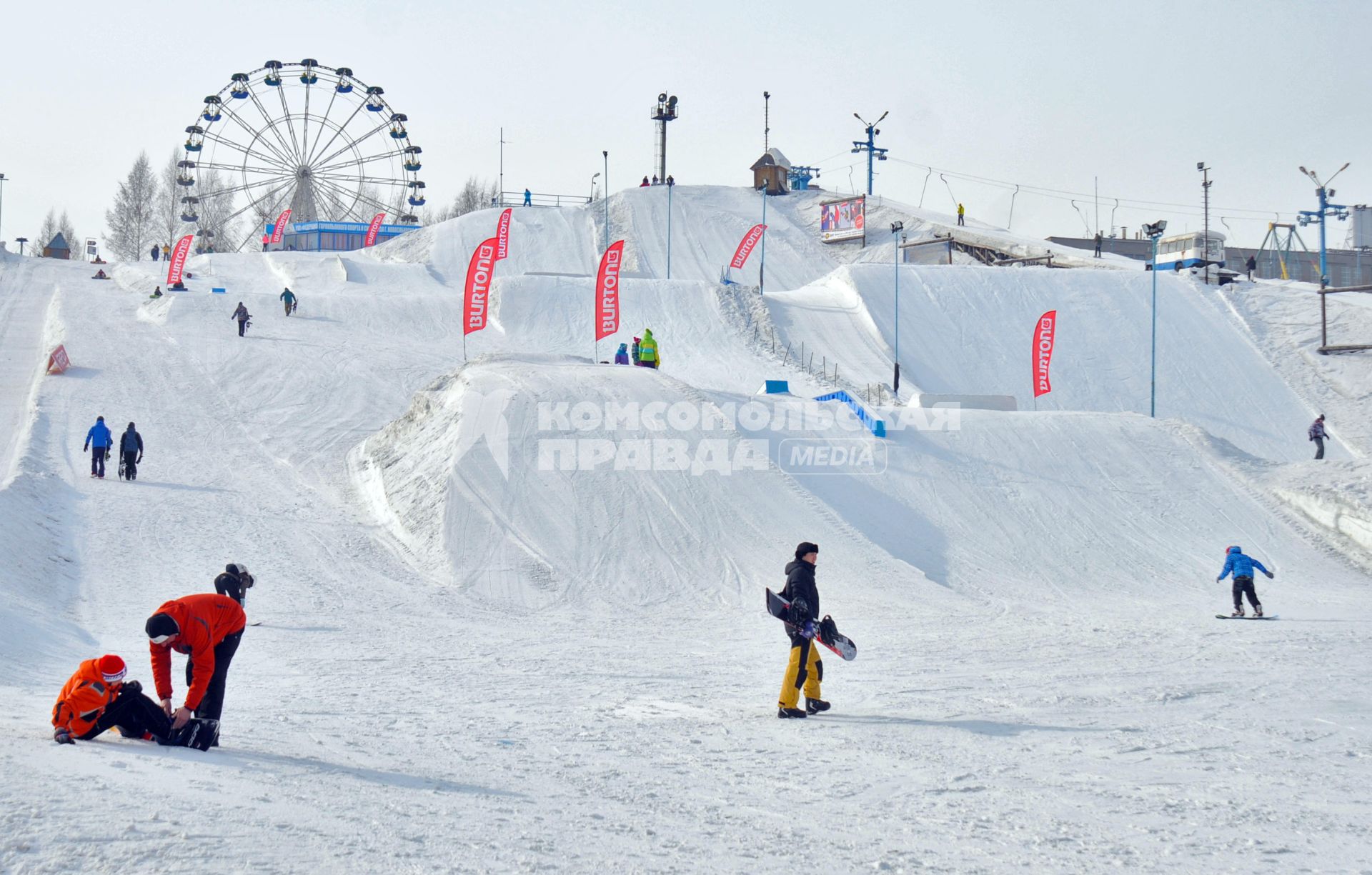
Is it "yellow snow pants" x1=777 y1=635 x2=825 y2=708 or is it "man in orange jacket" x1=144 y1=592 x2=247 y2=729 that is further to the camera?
"yellow snow pants" x1=777 y1=635 x2=825 y2=708

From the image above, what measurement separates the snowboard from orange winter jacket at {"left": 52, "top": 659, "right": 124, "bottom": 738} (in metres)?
4.04

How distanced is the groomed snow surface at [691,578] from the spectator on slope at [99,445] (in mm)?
827

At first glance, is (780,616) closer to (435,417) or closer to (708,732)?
(708,732)

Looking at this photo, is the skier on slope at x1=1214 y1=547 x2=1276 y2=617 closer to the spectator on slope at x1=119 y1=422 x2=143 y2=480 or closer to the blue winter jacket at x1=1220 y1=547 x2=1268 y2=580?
the blue winter jacket at x1=1220 y1=547 x2=1268 y2=580

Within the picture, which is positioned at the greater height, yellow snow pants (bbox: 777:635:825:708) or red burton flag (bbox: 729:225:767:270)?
red burton flag (bbox: 729:225:767:270)

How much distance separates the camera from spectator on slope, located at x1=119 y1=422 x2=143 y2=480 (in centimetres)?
1856

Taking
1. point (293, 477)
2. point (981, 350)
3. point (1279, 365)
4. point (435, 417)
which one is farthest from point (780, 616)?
point (1279, 365)

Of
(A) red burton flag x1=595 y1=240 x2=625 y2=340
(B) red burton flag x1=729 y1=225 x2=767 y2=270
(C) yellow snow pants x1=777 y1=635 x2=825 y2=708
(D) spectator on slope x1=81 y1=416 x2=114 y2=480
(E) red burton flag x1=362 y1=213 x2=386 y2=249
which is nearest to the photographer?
(C) yellow snow pants x1=777 y1=635 x2=825 y2=708

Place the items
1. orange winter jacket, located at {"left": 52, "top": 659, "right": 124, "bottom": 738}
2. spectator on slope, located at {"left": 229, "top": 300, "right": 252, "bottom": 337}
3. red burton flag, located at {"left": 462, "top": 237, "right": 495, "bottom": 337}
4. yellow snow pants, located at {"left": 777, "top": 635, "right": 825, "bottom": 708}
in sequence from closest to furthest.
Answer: orange winter jacket, located at {"left": 52, "top": 659, "right": 124, "bottom": 738}, yellow snow pants, located at {"left": 777, "top": 635, "right": 825, "bottom": 708}, red burton flag, located at {"left": 462, "top": 237, "right": 495, "bottom": 337}, spectator on slope, located at {"left": 229, "top": 300, "right": 252, "bottom": 337}

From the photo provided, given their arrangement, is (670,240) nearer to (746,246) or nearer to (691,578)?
(746,246)

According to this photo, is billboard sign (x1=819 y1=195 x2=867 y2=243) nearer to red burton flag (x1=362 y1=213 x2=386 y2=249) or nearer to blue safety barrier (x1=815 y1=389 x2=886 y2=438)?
red burton flag (x1=362 y1=213 x2=386 y2=249)

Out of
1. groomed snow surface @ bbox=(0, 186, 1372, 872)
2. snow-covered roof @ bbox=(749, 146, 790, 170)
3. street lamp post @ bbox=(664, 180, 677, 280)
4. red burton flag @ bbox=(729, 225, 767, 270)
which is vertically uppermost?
snow-covered roof @ bbox=(749, 146, 790, 170)

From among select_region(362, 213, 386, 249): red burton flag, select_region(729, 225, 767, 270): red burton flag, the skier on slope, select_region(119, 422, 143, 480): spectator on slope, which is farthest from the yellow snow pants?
select_region(362, 213, 386, 249): red burton flag

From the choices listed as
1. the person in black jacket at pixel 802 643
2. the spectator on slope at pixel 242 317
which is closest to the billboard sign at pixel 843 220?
the spectator on slope at pixel 242 317
